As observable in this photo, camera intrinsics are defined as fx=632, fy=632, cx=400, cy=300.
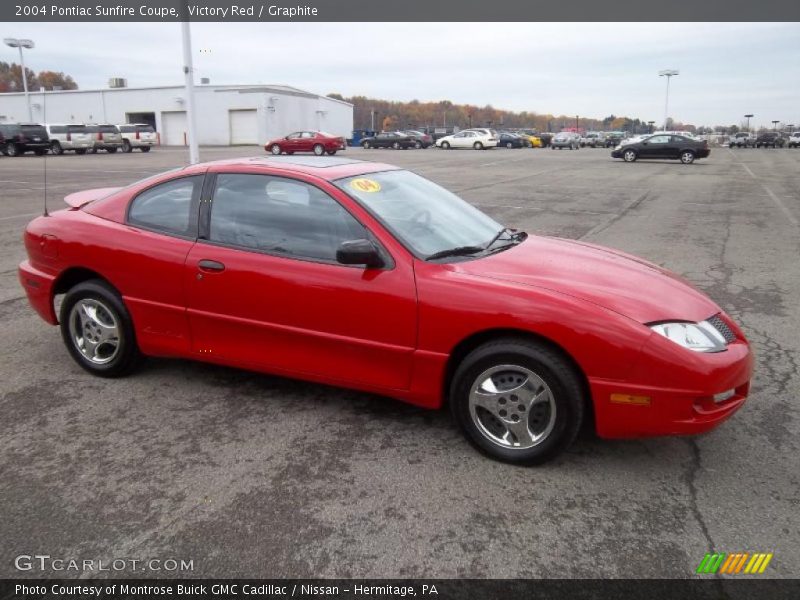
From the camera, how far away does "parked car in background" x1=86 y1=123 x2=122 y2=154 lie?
3769 centimetres

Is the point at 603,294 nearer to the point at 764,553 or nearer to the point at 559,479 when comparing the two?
the point at 559,479

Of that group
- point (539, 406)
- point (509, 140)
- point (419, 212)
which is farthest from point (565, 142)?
point (539, 406)

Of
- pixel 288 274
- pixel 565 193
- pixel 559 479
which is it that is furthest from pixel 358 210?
pixel 565 193

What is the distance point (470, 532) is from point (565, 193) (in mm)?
15590

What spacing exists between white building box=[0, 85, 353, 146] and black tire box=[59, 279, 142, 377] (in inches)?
2022

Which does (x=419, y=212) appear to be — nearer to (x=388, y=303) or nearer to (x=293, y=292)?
(x=388, y=303)

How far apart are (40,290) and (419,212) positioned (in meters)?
2.75

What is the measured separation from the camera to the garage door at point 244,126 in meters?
53.2

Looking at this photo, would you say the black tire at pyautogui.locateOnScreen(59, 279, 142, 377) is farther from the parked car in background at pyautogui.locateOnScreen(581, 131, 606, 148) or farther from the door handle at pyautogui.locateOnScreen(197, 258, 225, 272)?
the parked car in background at pyautogui.locateOnScreen(581, 131, 606, 148)

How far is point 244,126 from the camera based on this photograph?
177ft

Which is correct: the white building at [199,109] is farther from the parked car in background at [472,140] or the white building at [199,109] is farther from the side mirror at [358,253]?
the side mirror at [358,253]

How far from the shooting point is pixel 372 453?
3.35m

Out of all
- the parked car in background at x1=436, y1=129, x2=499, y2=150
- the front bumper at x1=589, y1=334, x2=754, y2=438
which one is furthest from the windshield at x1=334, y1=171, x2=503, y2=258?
the parked car in background at x1=436, y1=129, x2=499, y2=150

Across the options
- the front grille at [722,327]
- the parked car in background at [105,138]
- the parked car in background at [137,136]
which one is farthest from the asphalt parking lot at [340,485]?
the parked car in background at [137,136]
